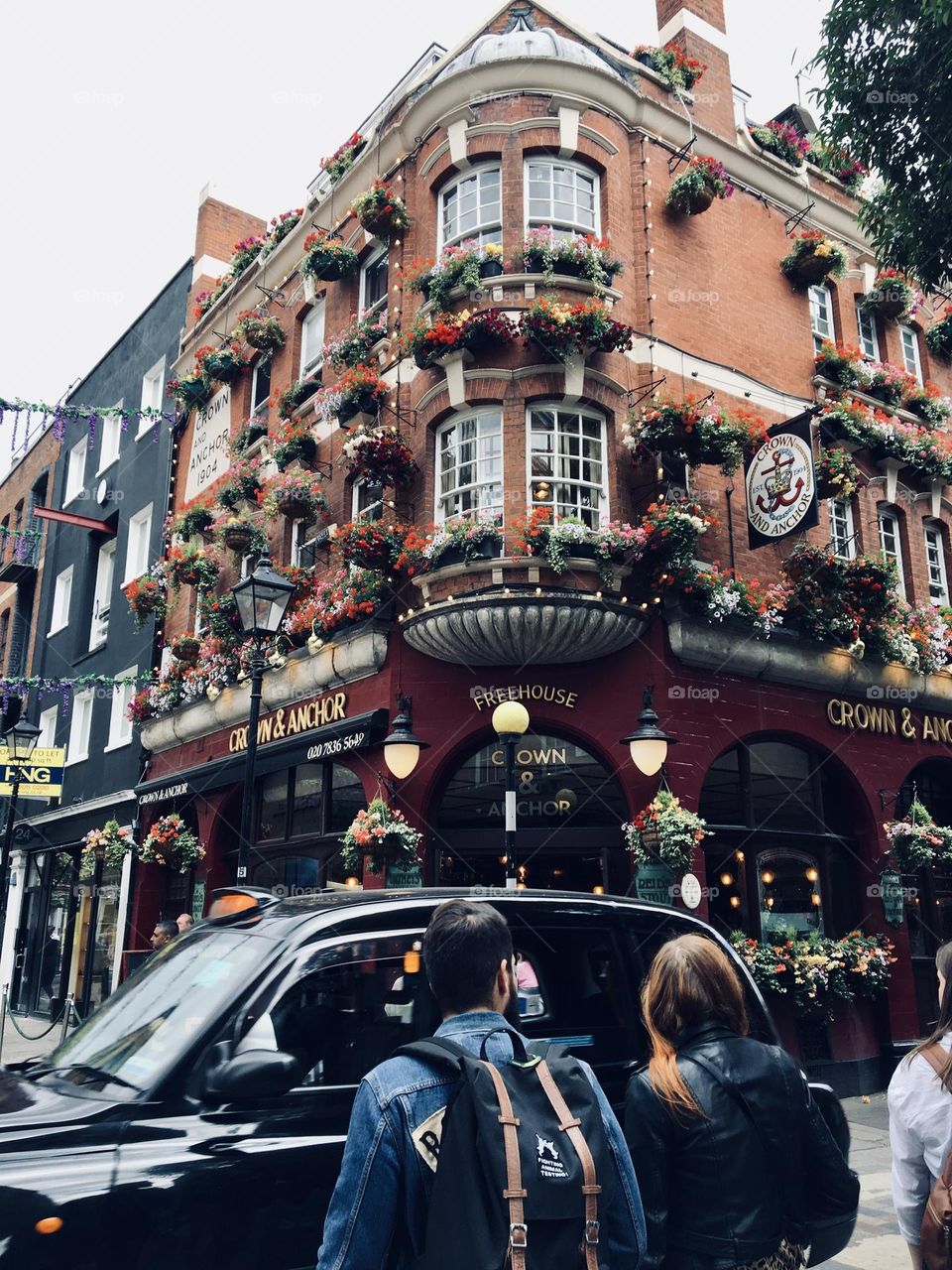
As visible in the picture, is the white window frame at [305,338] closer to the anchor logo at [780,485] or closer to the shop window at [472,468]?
the shop window at [472,468]

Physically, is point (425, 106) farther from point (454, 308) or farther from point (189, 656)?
point (189, 656)

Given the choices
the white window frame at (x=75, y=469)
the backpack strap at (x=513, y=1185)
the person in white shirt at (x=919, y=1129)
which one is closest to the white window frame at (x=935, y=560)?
the person in white shirt at (x=919, y=1129)

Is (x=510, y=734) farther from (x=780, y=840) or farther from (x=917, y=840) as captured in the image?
(x=917, y=840)

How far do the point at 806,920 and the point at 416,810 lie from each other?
5.66 metres

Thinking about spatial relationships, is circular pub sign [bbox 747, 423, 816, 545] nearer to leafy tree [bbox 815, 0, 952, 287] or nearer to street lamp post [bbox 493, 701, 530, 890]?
leafy tree [bbox 815, 0, 952, 287]

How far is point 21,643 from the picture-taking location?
1175 inches

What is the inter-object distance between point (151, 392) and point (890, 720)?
1869 cm

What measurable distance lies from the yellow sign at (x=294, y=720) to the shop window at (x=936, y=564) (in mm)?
10182

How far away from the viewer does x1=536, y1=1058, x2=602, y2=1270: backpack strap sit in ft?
7.29

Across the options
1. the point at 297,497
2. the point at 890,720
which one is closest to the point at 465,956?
the point at 297,497

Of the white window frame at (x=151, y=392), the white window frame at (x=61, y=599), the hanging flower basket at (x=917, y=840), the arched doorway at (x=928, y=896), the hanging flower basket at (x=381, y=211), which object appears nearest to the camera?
the hanging flower basket at (x=917, y=840)

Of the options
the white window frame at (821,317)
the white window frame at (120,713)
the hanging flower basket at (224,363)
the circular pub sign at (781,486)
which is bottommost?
the white window frame at (120,713)

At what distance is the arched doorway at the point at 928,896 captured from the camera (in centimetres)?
1488

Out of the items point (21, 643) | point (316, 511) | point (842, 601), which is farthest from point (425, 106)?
point (21, 643)
